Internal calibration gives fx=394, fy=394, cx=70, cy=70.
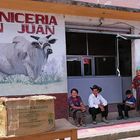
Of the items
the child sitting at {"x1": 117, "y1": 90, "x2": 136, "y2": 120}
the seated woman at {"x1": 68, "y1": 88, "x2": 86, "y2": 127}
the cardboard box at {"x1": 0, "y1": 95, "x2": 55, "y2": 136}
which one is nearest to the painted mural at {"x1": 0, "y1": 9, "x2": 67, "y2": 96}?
the seated woman at {"x1": 68, "y1": 88, "x2": 86, "y2": 127}

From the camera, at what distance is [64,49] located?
1103 cm

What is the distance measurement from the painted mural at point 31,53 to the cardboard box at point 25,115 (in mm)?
5139

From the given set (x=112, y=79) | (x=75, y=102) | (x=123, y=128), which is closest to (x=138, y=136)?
(x=123, y=128)

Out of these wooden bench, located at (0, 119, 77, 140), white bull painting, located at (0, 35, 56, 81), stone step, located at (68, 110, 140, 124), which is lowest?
stone step, located at (68, 110, 140, 124)

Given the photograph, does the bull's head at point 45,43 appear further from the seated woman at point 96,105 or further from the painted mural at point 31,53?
the seated woman at point 96,105

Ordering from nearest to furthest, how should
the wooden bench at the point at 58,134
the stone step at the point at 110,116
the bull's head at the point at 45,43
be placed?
1. the wooden bench at the point at 58,134
2. the bull's head at the point at 45,43
3. the stone step at the point at 110,116

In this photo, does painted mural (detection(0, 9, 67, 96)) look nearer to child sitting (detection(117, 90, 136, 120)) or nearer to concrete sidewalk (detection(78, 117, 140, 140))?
concrete sidewalk (detection(78, 117, 140, 140))

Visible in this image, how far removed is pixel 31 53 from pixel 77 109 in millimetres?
1931

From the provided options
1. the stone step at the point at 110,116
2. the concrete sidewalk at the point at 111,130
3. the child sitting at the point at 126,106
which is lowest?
the concrete sidewalk at the point at 111,130

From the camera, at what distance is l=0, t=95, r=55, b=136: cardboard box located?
15.1ft

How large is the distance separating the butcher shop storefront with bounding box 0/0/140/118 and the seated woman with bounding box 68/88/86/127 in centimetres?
41

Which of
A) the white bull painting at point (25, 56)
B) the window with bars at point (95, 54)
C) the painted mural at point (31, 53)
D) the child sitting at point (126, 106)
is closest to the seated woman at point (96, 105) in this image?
the child sitting at point (126, 106)

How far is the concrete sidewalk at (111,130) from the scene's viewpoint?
8.95 meters

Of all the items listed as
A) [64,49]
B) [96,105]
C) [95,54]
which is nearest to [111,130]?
[96,105]
